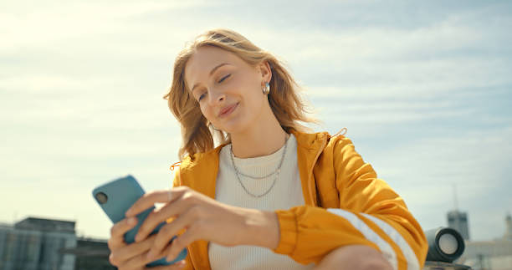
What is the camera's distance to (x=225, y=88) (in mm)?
2311

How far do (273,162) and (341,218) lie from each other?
101 cm

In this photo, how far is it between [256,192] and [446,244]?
1.15 meters

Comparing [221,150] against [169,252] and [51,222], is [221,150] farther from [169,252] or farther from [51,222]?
[51,222]

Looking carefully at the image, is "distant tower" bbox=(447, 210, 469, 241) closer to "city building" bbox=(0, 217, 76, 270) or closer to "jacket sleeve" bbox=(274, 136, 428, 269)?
"city building" bbox=(0, 217, 76, 270)

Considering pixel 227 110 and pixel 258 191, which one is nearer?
pixel 227 110

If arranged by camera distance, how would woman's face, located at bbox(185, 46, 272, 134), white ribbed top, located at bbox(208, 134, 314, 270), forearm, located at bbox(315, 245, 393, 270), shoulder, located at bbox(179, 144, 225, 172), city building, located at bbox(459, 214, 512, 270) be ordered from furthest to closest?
city building, located at bbox(459, 214, 512, 270) → shoulder, located at bbox(179, 144, 225, 172) → woman's face, located at bbox(185, 46, 272, 134) → white ribbed top, located at bbox(208, 134, 314, 270) → forearm, located at bbox(315, 245, 393, 270)

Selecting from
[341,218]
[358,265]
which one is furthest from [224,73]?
[358,265]

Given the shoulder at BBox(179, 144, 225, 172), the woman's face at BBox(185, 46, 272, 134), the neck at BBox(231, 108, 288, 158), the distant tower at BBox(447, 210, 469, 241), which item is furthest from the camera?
the distant tower at BBox(447, 210, 469, 241)

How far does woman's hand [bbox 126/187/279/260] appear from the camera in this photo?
4.19 feet

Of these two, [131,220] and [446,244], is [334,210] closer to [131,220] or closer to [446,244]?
[131,220]

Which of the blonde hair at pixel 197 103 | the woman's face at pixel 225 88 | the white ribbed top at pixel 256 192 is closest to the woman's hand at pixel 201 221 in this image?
the white ribbed top at pixel 256 192

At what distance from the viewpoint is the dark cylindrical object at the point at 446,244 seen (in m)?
2.61

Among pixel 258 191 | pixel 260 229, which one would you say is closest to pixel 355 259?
pixel 260 229

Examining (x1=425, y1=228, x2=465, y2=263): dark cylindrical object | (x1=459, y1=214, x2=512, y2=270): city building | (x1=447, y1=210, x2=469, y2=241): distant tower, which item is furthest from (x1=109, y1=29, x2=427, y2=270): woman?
(x1=447, y1=210, x2=469, y2=241): distant tower
